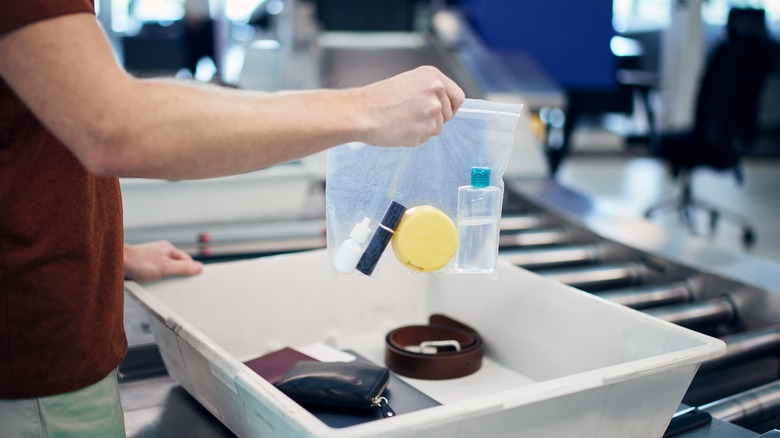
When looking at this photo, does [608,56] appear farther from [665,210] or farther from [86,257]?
[86,257]

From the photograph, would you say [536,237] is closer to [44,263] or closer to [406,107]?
[406,107]

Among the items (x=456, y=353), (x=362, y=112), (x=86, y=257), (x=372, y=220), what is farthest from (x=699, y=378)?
(x=86, y=257)

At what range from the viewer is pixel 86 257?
0.73 m

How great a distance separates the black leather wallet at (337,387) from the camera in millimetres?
929

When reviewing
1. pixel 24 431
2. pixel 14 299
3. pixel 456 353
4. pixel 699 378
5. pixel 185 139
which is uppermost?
pixel 185 139

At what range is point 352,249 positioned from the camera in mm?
897

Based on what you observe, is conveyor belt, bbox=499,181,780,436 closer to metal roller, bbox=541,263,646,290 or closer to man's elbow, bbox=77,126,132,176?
metal roller, bbox=541,263,646,290

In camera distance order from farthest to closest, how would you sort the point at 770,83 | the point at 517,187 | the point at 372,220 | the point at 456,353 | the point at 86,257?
the point at 770,83, the point at 517,187, the point at 456,353, the point at 372,220, the point at 86,257

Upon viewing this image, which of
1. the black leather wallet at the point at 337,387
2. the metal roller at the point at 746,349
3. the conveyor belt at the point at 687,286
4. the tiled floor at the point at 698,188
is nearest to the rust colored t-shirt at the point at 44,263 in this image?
the black leather wallet at the point at 337,387

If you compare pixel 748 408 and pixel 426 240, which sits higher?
pixel 426 240

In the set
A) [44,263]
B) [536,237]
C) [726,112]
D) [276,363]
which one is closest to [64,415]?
[44,263]

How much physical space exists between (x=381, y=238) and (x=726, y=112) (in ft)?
12.6

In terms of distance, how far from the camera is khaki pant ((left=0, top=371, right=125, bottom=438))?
0.73 m

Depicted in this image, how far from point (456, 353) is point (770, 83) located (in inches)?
288
